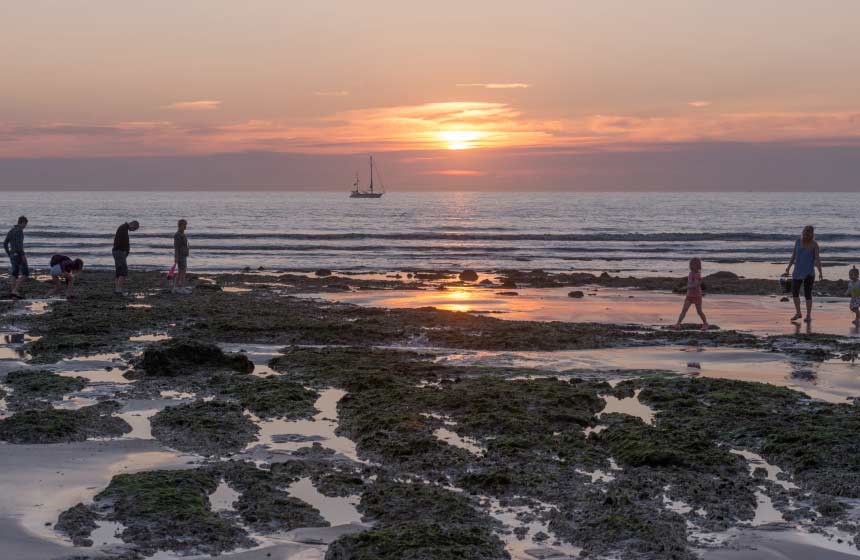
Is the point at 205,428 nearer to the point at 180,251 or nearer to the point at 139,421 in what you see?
the point at 139,421

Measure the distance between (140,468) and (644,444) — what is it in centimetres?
441

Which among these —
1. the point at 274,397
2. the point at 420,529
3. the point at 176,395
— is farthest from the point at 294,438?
the point at 420,529

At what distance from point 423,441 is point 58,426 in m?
3.52

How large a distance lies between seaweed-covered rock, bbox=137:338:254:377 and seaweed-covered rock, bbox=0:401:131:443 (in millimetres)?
2256

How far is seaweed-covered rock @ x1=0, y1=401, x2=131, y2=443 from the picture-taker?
8.21 m

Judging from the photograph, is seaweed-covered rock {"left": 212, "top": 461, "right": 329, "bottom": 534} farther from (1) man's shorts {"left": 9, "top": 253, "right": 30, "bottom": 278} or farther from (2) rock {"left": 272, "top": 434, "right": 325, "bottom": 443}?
(1) man's shorts {"left": 9, "top": 253, "right": 30, "bottom": 278}

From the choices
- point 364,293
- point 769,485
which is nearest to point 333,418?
point 769,485

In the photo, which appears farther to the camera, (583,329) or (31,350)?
(583,329)

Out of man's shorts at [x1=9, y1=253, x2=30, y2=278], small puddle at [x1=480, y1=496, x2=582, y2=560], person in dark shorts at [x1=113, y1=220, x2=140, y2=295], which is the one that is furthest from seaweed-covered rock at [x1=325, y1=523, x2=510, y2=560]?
man's shorts at [x1=9, y1=253, x2=30, y2=278]

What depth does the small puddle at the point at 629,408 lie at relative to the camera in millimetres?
9438

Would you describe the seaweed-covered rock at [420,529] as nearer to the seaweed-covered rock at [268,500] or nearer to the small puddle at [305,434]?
the seaweed-covered rock at [268,500]

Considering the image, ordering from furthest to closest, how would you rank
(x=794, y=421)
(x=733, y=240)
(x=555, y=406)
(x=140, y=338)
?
(x=733, y=240)
(x=140, y=338)
(x=555, y=406)
(x=794, y=421)

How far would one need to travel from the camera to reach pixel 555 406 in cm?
959

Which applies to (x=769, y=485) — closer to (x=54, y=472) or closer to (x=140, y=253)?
(x=54, y=472)
